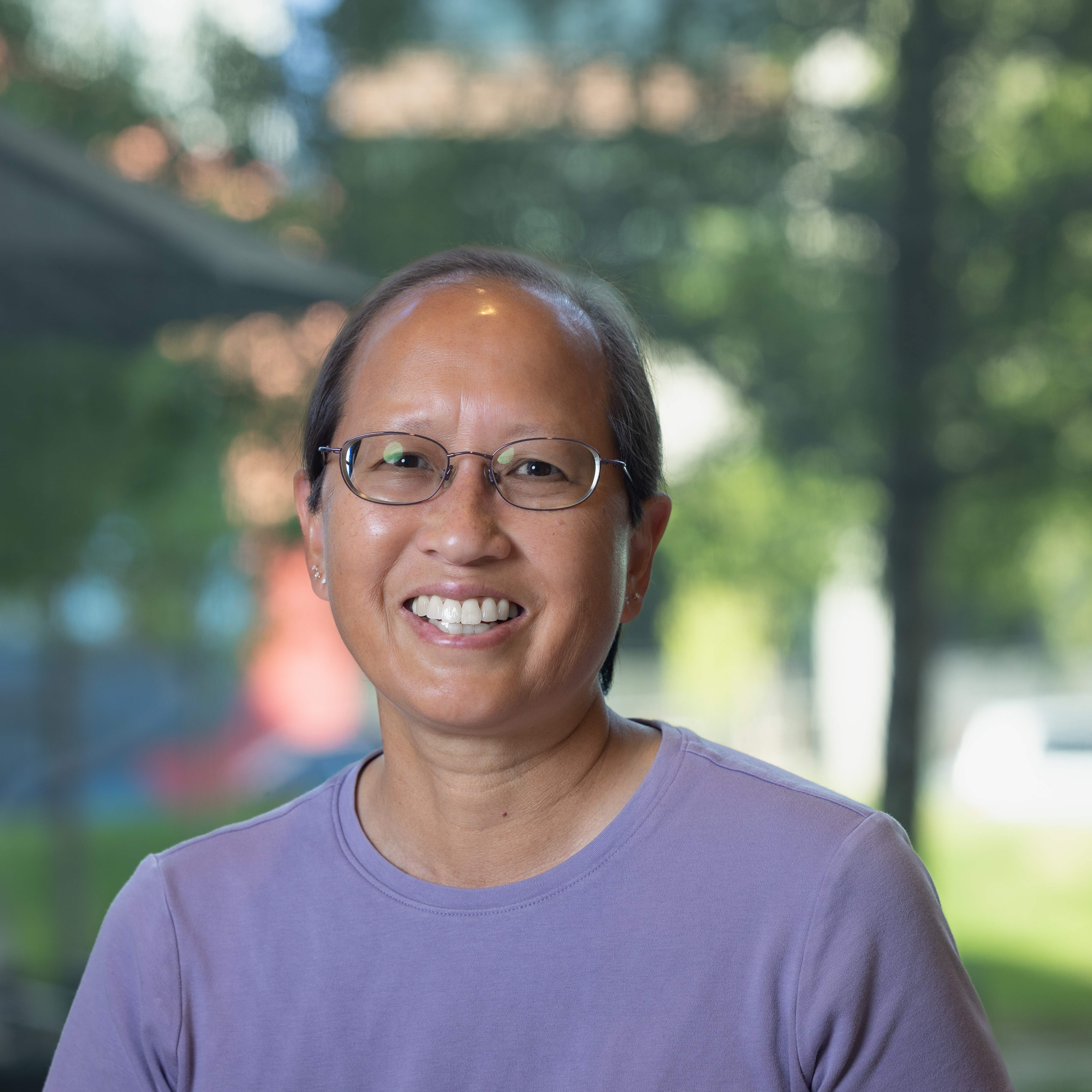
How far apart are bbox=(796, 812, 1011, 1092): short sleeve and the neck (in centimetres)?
20

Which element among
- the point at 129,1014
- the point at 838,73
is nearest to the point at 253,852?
the point at 129,1014

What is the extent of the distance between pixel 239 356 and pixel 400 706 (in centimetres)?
259

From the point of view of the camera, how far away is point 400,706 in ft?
3.18

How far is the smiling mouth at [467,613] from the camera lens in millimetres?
915

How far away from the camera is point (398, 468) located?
945 millimetres

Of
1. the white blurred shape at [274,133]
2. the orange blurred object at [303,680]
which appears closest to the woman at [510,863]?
the orange blurred object at [303,680]

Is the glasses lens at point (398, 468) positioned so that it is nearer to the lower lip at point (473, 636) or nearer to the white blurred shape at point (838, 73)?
the lower lip at point (473, 636)

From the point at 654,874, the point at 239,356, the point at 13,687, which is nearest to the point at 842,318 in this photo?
the point at 239,356

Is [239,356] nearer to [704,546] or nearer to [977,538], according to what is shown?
[704,546]

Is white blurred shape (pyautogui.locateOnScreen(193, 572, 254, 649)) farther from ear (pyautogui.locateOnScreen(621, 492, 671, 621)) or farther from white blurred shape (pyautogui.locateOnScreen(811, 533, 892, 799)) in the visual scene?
ear (pyautogui.locateOnScreen(621, 492, 671, 621))

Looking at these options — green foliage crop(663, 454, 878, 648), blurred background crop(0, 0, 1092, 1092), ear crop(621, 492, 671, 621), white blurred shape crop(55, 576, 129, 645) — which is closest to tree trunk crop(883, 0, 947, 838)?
blurred background crop(0, 0, 1092, 1092)

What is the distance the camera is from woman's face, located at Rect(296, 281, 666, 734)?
0.92 m

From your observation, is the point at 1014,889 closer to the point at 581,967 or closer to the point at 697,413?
the point at 697,413

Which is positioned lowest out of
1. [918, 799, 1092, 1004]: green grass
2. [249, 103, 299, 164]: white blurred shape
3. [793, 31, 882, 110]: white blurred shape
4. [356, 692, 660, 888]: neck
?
[918, 799, 1092, 1004]: green grass
